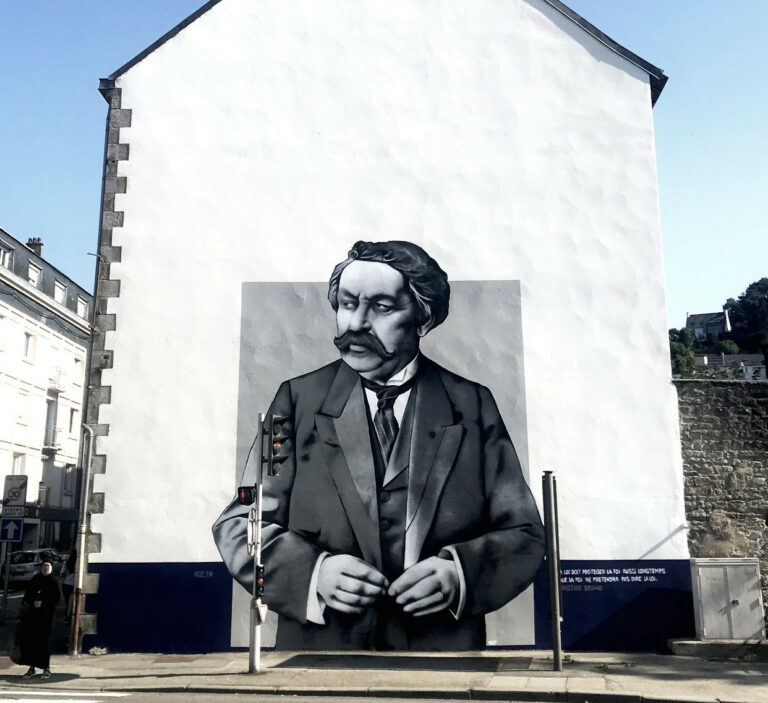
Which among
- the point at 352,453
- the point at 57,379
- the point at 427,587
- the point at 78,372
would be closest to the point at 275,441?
the point at 352,453

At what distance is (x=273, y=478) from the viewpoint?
14.3 metres

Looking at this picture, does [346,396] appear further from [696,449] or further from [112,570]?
[696,449]

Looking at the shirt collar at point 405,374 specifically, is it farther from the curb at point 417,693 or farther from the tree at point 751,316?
the tree at point 751,316

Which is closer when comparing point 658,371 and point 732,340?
point 658,371

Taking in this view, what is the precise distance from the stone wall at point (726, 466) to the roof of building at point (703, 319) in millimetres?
105291

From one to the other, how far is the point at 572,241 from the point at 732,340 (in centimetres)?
8883

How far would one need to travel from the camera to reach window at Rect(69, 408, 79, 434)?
4203cm

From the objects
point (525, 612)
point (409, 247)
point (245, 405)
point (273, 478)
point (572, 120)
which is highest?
point (572, 120)

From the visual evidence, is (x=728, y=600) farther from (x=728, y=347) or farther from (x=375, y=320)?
(x=728, y=347)

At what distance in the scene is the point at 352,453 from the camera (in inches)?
555

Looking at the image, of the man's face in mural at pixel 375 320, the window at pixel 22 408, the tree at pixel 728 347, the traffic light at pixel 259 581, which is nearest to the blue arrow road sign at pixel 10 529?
the traffic light at pixel 259 581

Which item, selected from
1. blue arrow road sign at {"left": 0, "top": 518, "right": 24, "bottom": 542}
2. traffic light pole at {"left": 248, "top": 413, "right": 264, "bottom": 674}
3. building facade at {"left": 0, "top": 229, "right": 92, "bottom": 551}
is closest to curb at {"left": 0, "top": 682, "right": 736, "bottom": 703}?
traffic light pole at {"left": 248, "top": 413, "right": 264, "bottom": 674}

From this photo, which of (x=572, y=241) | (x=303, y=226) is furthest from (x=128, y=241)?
(x=572, y=241)

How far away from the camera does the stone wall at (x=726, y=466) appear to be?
14.1 m
